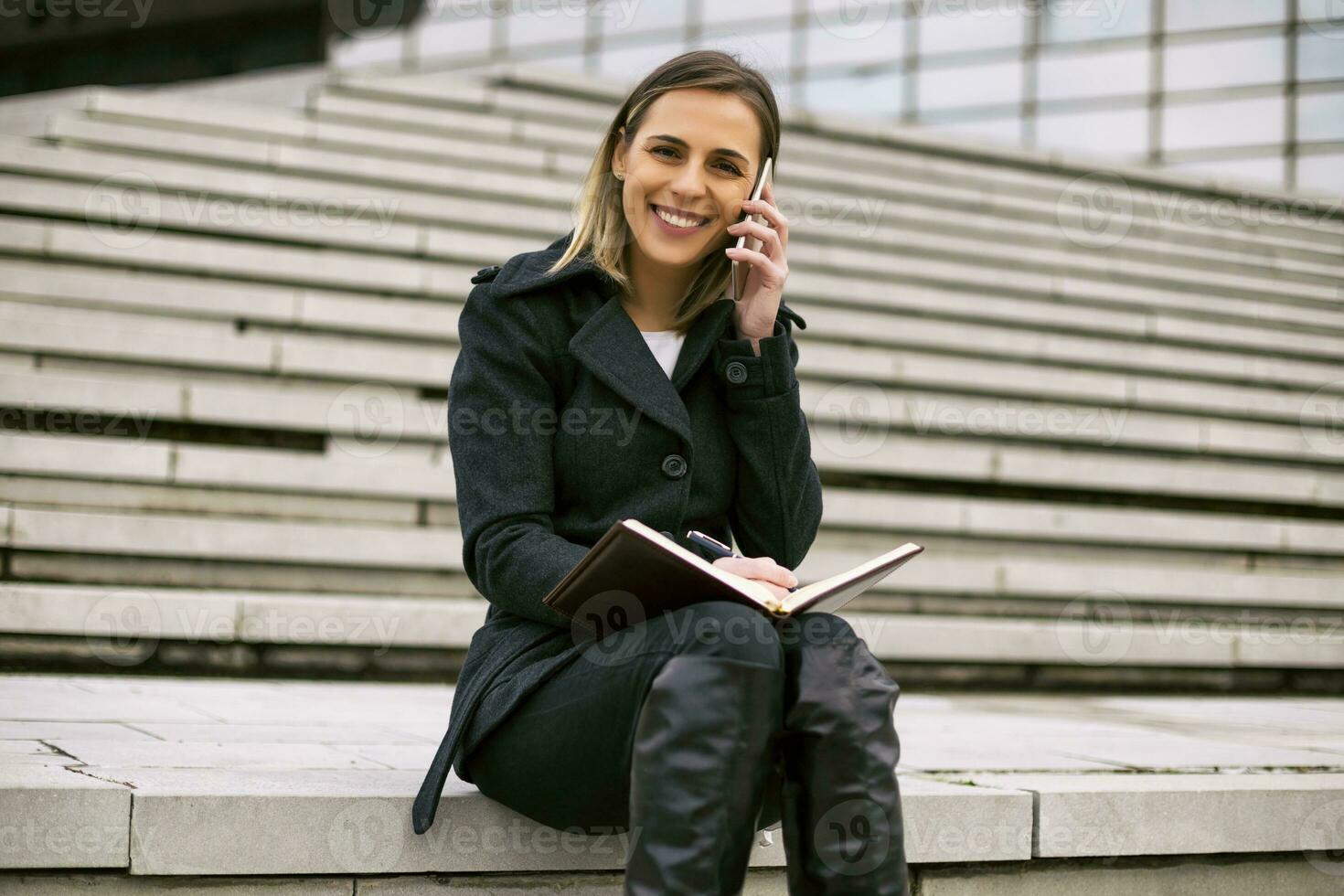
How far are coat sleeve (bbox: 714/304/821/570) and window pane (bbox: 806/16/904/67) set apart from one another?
48.8ft

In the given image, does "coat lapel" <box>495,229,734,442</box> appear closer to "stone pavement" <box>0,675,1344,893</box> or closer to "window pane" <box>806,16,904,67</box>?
"stone pavement" <box>0,675,1344,893</box>

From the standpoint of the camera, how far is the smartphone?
81.3 inches

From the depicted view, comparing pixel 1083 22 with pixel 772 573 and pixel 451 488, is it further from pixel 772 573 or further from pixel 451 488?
pixel 772 573

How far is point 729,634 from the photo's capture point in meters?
1.60

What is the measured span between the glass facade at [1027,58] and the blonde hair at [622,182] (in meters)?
11.8

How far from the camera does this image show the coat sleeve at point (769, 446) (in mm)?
2021

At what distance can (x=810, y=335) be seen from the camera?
6531 mm

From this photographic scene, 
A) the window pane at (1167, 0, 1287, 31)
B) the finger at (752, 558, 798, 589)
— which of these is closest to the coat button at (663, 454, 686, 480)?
the finger at (752, 558, 798, 589)

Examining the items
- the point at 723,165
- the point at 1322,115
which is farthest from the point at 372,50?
the point at 723,165

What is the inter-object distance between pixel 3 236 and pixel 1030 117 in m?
12.5

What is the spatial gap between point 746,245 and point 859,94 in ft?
48.5

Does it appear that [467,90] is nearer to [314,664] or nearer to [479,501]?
[314,664]

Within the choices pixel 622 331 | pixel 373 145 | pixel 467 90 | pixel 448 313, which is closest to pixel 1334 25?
pixel 467 90

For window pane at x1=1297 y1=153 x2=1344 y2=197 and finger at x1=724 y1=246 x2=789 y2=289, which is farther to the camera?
window pane at x1=1297 y1=153 x2=1344 y2=197
